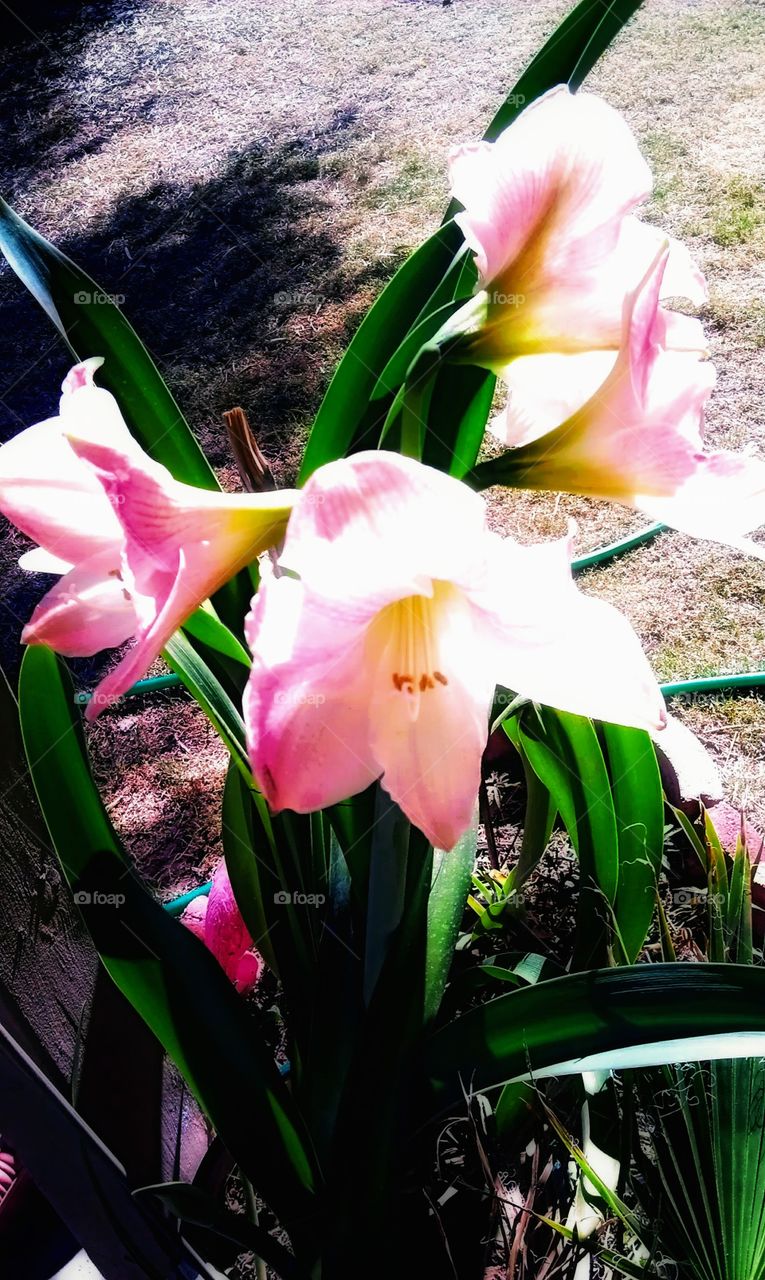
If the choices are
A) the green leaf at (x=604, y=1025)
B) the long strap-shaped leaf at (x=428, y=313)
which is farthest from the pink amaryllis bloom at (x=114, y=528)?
the green leaf at (x=604, y=1025)

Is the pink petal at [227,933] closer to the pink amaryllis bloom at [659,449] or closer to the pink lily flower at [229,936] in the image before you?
the pink lily flower at [229,936]

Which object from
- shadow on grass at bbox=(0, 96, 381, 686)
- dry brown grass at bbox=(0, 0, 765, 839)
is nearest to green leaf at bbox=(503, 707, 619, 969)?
dry brown grass at bbox=(0, 0, 765, 839)

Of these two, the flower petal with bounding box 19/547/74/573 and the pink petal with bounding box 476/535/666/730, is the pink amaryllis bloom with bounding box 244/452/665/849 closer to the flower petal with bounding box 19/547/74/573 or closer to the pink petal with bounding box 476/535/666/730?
the pink petal with bounding box 476/535/666/730

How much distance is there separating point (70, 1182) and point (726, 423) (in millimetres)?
1897

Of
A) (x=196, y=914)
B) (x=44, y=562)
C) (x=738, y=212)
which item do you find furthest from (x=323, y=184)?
(x=44, y=562)

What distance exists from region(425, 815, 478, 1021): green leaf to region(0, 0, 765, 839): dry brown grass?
0.87 metres

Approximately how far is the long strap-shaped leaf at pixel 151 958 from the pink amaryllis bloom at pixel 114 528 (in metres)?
0.19

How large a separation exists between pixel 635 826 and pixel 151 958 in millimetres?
440

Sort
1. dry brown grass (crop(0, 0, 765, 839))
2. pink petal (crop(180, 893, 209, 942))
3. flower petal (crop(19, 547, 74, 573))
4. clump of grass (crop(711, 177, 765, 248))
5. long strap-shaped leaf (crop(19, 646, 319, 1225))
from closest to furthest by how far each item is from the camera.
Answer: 1. flower petal (crop(19, 547, 74, 573))
2. long strap-shaped leaf (crop(19, 646, 319, 1225))
3. pink petal (crop(180, 893, 209, 942))
4. dry brown grass (crop(0, 0, 765, 839))
5. clump of grass (crop(711, 177, 765, 248))

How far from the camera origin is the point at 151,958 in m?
0.70

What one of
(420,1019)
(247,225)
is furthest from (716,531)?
(247,225)

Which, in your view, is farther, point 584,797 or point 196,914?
point 196,914

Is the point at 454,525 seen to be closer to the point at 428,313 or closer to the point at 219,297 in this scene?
the point at 428,313

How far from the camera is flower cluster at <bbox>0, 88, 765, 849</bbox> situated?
39 cm
